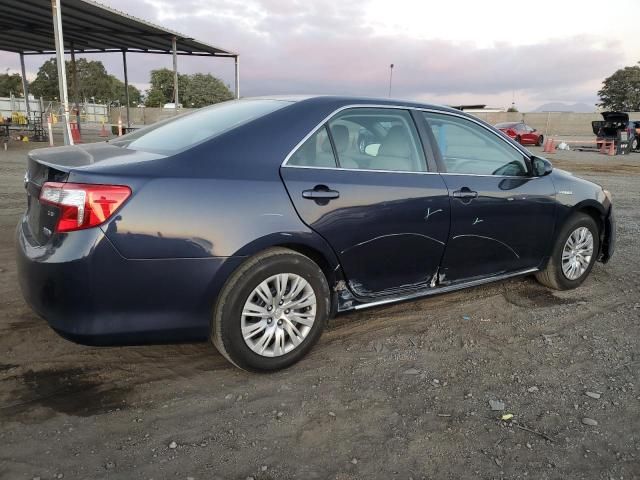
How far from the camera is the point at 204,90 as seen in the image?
244 feet

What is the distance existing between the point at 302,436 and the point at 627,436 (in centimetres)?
162

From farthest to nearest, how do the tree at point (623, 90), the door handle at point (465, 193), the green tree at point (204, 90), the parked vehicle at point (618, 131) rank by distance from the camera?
1. the green tree at point (204, 90)
2. the tree at point (623, 90)
3. the parked vehicle at point (618, 131)
4. the door handle at point (465, 193)

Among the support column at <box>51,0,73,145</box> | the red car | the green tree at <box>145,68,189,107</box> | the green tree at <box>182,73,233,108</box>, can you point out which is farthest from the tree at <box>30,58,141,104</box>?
the support column at <box>51,0,73,145</box>

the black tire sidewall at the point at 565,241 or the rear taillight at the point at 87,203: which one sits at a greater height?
the rear taillight at the point at 87,203

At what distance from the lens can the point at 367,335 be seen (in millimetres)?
3717

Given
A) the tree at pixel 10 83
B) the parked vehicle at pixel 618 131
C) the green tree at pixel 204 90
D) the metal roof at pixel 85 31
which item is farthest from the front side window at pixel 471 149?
the tree at pixel 10 83

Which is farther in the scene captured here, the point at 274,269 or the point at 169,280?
the point at 274,269

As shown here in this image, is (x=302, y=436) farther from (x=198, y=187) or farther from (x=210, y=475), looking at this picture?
(x=198, y=187)

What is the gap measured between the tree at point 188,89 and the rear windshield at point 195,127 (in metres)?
69.4

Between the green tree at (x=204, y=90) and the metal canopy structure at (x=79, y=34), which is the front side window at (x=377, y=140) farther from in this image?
the green tree at (x=204, y=90)

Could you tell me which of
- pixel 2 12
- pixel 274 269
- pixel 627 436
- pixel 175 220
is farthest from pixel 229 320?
pixel 2 12

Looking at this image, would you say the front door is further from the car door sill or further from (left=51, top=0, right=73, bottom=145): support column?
(left=51, top=0, right=73, bottom=145): support column

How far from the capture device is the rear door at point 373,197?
3.09 meters

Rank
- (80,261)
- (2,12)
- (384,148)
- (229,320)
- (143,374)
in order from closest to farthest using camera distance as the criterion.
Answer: (80,261) < (229,320) < (143,374) < (384,148) < (2,12)
